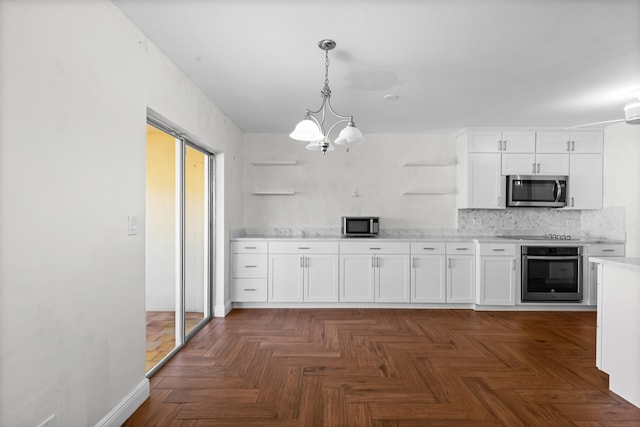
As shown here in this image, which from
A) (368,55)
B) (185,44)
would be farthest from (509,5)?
(185,44)

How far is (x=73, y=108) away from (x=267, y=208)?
3547mm

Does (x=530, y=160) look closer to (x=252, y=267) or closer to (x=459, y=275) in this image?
(x=459, y=275)

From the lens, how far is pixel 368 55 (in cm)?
255

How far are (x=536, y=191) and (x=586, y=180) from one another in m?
0.71

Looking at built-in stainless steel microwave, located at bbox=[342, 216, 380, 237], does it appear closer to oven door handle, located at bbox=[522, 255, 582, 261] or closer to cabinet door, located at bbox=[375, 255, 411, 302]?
cabinet door, located at bbox=[375, 255, 411, 302]

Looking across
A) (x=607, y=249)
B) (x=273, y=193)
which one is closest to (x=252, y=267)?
(x=273, y=193)

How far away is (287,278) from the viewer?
14.8 ft

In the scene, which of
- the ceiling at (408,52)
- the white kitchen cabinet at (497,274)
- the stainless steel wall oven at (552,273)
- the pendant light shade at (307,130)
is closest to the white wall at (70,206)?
the ceiling at (408,52)

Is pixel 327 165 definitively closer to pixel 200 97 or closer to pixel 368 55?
pixel 200 97

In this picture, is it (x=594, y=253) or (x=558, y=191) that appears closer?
(x=594, y=253)

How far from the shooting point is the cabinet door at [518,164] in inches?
186

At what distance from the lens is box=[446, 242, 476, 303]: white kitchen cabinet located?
449cm

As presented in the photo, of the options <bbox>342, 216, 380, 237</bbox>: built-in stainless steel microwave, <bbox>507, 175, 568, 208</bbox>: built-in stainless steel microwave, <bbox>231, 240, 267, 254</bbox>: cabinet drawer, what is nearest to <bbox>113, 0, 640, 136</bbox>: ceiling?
<bbox>507, 175, 568, 208</bbox>: built-in stainless steel microwave

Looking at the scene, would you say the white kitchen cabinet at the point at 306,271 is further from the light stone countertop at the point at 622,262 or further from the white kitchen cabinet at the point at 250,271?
the light stone countertop at the point at 622,262
